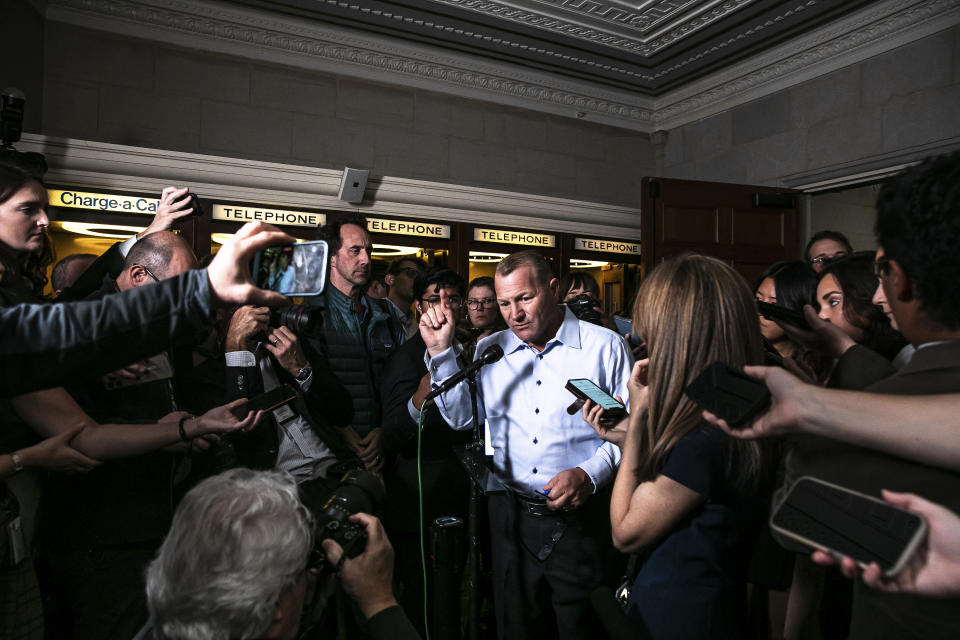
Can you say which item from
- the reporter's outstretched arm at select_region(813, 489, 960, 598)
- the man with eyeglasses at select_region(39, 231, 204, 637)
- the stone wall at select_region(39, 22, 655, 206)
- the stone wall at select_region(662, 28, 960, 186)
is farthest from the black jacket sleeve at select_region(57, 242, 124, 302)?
the stone wall at select_region(662, 28, 960, 186)

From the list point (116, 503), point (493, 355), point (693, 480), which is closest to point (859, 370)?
point (693, 480)

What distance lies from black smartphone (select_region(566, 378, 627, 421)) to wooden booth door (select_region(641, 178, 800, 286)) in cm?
344

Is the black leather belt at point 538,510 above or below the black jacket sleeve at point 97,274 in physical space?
below

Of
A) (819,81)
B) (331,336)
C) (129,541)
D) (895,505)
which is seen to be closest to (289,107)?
(331,336)

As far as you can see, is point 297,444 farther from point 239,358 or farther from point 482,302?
→ point 482,302

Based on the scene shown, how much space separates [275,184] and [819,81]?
177 inches

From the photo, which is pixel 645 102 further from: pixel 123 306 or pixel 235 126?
pixel 123 306

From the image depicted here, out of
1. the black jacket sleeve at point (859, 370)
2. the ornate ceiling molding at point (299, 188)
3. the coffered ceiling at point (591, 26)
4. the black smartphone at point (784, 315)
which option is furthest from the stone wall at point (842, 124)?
the black jacket sleeve at point (859, 370)

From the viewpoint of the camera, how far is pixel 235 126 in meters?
4.70

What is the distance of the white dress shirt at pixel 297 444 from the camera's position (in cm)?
207

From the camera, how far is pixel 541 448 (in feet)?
6.72

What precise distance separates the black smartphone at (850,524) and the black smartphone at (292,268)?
0.76 meters

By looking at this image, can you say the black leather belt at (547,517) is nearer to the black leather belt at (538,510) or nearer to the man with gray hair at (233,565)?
the black leather belt at (538,510)

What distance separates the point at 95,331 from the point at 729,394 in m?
0.95
